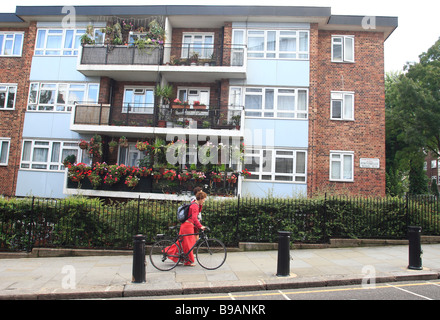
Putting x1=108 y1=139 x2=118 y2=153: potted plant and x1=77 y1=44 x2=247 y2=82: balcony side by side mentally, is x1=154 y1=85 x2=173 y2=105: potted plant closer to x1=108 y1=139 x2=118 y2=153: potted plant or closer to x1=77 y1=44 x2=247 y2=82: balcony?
x1=77 y1=44 x2=247 y2=82: balcony

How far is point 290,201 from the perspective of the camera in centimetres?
1000

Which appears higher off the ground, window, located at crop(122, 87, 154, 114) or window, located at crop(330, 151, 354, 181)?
window, located at crop(122, 87, 154, 114)

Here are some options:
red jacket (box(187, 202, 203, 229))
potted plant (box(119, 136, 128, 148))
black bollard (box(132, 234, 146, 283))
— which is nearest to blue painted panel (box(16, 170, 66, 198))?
potted plant (box(119, 136, 128, 148))

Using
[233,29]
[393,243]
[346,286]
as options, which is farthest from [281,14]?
[346,286]

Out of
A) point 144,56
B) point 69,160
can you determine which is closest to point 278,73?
point 144,56

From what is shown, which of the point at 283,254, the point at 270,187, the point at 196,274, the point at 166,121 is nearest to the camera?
the point at 283,254

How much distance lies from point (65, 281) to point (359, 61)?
15869 mm

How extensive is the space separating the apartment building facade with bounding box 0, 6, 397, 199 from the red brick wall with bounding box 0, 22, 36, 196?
2.8 inches

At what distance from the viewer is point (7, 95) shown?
1744 cm

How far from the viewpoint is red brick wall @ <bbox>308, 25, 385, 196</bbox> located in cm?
1584

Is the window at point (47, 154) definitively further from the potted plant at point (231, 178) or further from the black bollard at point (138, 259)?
the black bollard at point (138, 259)

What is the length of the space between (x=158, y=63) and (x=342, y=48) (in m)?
9.13

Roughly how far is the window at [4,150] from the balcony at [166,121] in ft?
13.8

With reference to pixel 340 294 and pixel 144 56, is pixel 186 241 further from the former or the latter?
pixel 144 56
